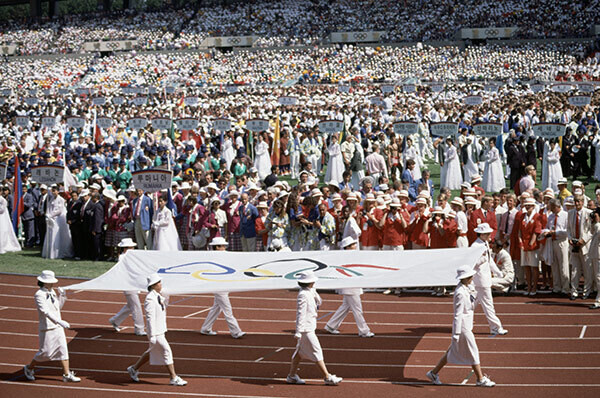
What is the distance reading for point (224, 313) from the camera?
14.1m

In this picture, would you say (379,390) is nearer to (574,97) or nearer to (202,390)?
(202,390)

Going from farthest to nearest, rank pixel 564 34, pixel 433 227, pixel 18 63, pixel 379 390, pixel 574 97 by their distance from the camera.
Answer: pixel 18 63, pixel 564 34, pixel 574 97, pixel 433 227, pixel 379 390

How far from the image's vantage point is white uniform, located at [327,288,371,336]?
13.6m

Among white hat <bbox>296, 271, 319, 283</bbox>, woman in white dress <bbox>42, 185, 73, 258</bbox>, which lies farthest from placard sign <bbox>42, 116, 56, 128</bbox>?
white hat <bbox>296, 271, 319, 283</bbox>

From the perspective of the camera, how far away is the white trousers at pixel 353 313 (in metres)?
13.6

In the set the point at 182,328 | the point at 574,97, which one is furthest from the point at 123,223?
the point at 574,97

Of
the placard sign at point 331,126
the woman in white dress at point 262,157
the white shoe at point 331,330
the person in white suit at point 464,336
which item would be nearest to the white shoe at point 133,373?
the white shoe at point 331,330

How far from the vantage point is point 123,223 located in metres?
20.5

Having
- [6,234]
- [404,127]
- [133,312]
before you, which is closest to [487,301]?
[133,312]

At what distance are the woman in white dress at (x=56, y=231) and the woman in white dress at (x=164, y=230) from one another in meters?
3.58

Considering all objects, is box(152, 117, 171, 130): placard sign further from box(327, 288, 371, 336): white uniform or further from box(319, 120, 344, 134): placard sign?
box(327, 288, 371, 336): white uniform

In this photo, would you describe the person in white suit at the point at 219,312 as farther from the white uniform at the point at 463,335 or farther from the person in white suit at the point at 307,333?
the white uniform at the point at 463,335

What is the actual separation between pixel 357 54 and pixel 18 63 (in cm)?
2938

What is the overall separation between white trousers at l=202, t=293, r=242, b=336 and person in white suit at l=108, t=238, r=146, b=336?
101 cm
